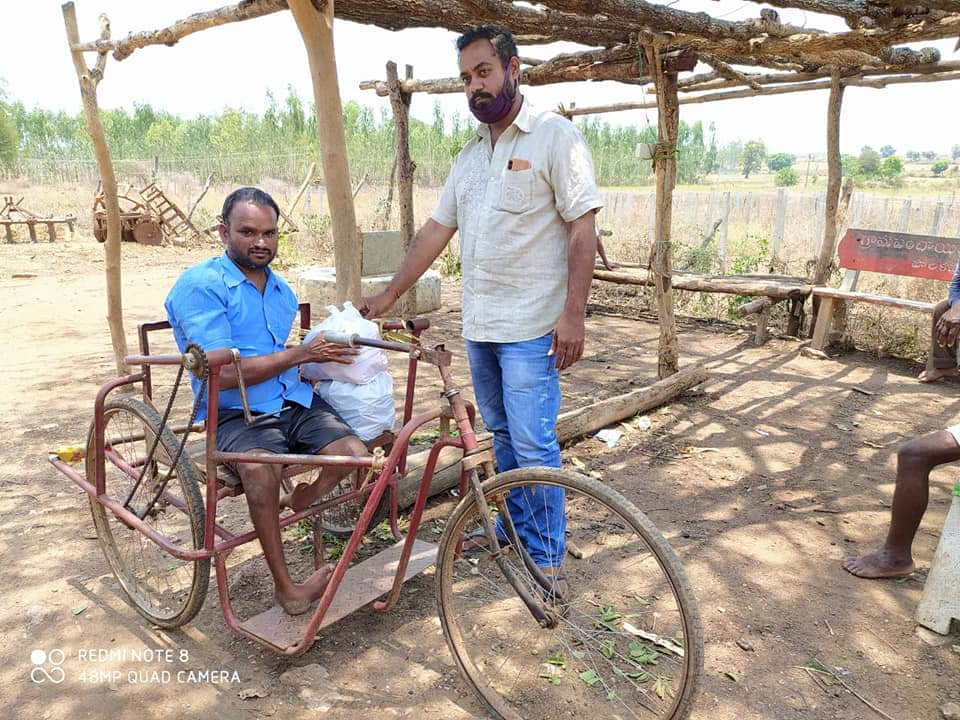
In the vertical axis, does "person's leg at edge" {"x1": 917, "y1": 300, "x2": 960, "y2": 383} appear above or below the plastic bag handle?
below

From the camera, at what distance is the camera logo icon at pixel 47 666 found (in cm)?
239

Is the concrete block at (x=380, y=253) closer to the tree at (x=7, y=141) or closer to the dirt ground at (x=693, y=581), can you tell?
the dirt ground at (x=693, y=581)

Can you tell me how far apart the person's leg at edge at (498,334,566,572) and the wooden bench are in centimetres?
496

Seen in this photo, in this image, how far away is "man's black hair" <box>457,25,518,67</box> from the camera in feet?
7.94

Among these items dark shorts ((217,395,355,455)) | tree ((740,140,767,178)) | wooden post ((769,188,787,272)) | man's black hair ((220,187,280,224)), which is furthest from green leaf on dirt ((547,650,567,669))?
tree ((740,140,767,178))

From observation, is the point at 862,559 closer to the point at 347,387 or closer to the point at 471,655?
the point at 471,655

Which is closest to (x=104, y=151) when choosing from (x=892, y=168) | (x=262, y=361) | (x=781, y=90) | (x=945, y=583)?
(x=262, y=361)

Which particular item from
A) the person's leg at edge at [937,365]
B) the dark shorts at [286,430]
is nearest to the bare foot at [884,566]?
the dark shorts at [286,430]

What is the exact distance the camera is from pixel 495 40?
243 centimetres

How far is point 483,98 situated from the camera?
2.47 meters

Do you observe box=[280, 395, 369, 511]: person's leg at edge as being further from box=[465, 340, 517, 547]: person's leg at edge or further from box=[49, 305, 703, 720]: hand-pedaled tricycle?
box=[465, 340, 517, 547]: person's leg at edge

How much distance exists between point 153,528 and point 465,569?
4.49 ft

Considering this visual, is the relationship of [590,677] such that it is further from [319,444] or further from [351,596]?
[319,444]

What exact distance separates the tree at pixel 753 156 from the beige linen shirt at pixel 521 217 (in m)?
61.3
